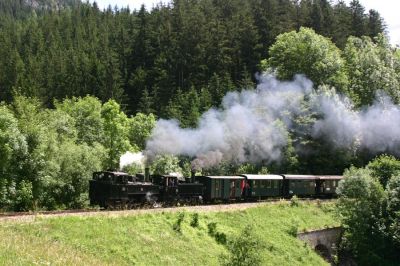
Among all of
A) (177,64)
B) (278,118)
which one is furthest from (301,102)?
(177,64)

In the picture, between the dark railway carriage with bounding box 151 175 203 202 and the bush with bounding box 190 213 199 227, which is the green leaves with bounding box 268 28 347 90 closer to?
the dark railway carriage with bounding box 151 175 203 202

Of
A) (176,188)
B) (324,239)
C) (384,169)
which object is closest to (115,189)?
(176,188)

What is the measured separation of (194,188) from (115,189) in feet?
25.7

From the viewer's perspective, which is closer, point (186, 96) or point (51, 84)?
point (186, 96)

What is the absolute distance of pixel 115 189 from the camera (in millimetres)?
31797

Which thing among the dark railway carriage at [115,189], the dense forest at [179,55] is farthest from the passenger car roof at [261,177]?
the dense forest at [179,55]

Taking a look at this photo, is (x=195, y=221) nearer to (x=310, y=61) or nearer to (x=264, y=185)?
(x=264, y=185)

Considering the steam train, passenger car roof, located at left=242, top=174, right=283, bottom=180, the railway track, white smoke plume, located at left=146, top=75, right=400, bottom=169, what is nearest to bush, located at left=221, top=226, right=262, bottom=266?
the railway track

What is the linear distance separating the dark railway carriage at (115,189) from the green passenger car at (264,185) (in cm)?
1191

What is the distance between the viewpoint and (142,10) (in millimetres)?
115938

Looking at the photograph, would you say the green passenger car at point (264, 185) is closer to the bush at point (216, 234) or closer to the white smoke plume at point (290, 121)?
the white smoke plume at point (290, 121)

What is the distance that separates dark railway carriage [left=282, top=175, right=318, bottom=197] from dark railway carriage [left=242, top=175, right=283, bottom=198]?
640 mm

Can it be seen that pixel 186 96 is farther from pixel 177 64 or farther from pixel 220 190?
pixel 220 190

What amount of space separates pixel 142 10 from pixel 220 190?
8319 cm
